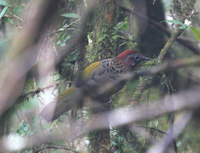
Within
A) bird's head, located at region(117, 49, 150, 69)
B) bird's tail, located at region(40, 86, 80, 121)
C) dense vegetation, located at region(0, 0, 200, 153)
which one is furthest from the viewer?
bird's head, located at region(117, 49, 150, 69)

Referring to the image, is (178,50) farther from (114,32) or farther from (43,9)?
(43,9)

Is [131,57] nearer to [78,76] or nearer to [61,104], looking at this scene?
[78,76]

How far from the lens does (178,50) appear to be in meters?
3.35

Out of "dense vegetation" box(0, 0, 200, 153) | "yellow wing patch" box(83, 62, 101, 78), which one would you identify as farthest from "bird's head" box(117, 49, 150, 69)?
"yellow wing patch" box(83, 62, 101, 78)

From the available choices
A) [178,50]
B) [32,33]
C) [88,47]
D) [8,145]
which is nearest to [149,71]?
[88,47]

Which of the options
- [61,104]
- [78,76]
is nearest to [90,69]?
[78,76]

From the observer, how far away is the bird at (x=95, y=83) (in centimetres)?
199

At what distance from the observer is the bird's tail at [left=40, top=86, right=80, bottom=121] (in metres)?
1.92

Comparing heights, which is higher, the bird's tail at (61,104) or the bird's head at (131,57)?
the bird's head at (131,57)

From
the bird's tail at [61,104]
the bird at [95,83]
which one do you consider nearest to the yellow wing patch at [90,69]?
the bird at [95,83]

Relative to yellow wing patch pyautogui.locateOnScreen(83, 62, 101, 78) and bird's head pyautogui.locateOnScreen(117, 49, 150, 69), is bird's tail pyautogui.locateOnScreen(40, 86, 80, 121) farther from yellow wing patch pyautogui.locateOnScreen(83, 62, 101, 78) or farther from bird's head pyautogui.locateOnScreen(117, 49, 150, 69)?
bird's head pyautogui.locateOnScreen(117, 49, 150, 69)

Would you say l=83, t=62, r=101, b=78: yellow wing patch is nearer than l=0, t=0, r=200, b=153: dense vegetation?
No

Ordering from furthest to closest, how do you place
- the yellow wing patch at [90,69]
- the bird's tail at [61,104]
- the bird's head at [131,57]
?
the bird's head at [131,57] < the yellow wing patch at [90,69] < the bird's tail at [61,104]

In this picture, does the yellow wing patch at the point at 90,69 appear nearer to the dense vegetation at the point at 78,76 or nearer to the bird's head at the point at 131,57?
the dense vegetation at the point at 78,76
